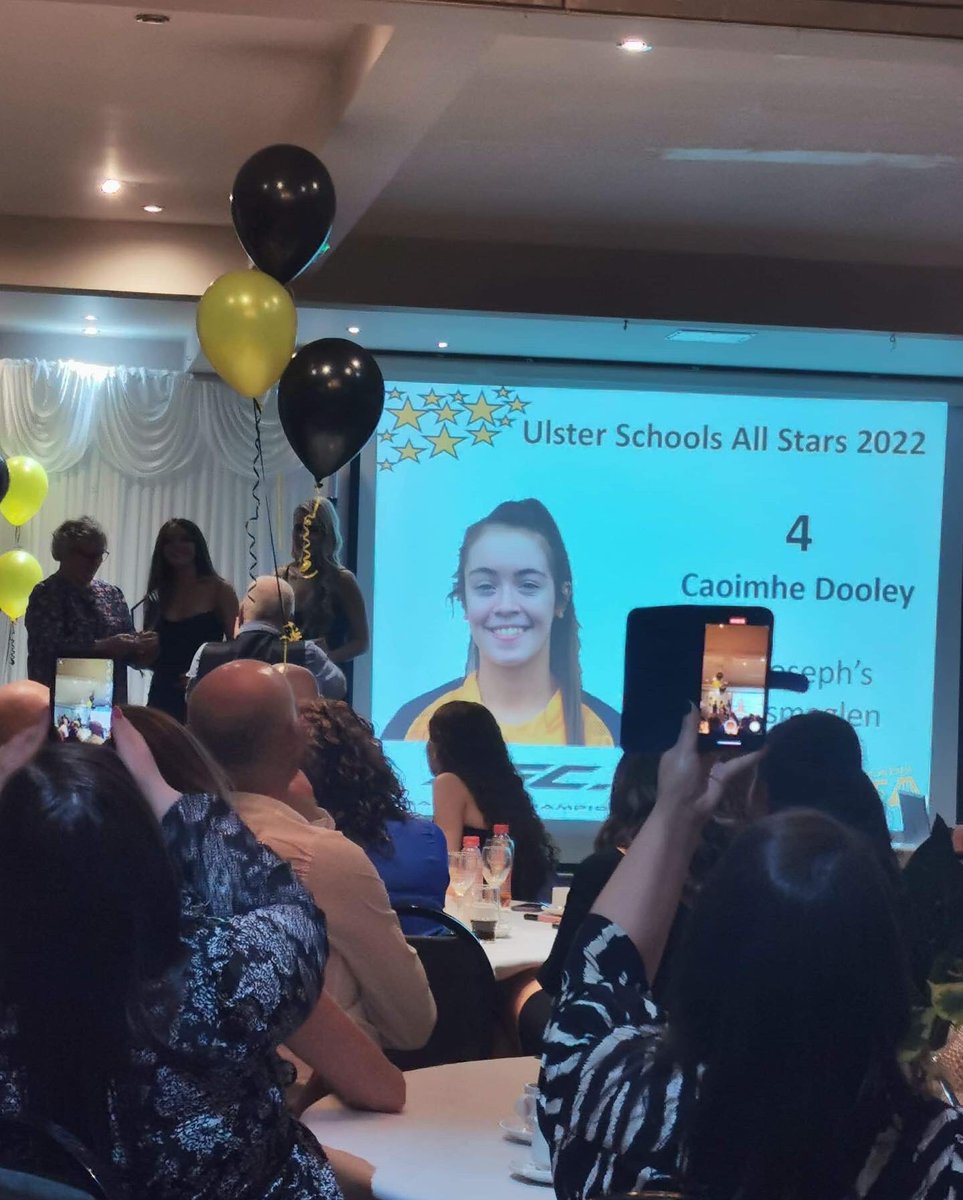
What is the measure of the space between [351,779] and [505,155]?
271 centimetres

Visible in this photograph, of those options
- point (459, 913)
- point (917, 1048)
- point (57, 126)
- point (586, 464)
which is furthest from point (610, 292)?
point (917, 1048)

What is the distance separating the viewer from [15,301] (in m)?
7.59

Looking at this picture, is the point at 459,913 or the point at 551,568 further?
the point at 551,568

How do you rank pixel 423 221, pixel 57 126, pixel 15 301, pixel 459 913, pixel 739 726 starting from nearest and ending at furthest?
pixel 739 726
pixel 459 913
pixel 57 126
pixel 423 221
pixel 15 301

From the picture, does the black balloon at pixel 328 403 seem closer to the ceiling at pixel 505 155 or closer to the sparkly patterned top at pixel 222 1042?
the ceiling at pixel 505 155

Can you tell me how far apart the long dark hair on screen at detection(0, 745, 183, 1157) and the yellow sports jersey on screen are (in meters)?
6.76

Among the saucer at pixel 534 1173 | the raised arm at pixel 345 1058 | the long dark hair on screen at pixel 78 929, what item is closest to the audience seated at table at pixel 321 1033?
the raised arm at pixel 345 1058

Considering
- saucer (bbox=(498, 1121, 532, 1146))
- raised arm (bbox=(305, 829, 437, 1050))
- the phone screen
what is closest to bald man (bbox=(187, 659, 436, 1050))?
raised arm (bbox=(305, 829, 437, 1050))

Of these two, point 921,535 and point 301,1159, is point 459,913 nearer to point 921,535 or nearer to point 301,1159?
point 301,1159

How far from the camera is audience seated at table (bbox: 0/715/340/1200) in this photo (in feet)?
4.75

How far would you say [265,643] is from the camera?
5242mm

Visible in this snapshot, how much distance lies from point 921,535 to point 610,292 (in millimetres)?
2877

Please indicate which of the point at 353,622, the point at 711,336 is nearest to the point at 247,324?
the point at 353,622

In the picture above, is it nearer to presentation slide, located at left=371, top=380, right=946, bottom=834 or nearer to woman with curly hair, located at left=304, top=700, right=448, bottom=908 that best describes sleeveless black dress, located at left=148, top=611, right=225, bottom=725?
presentation slide, located at left=371, top=380, right=946, bottom=834
